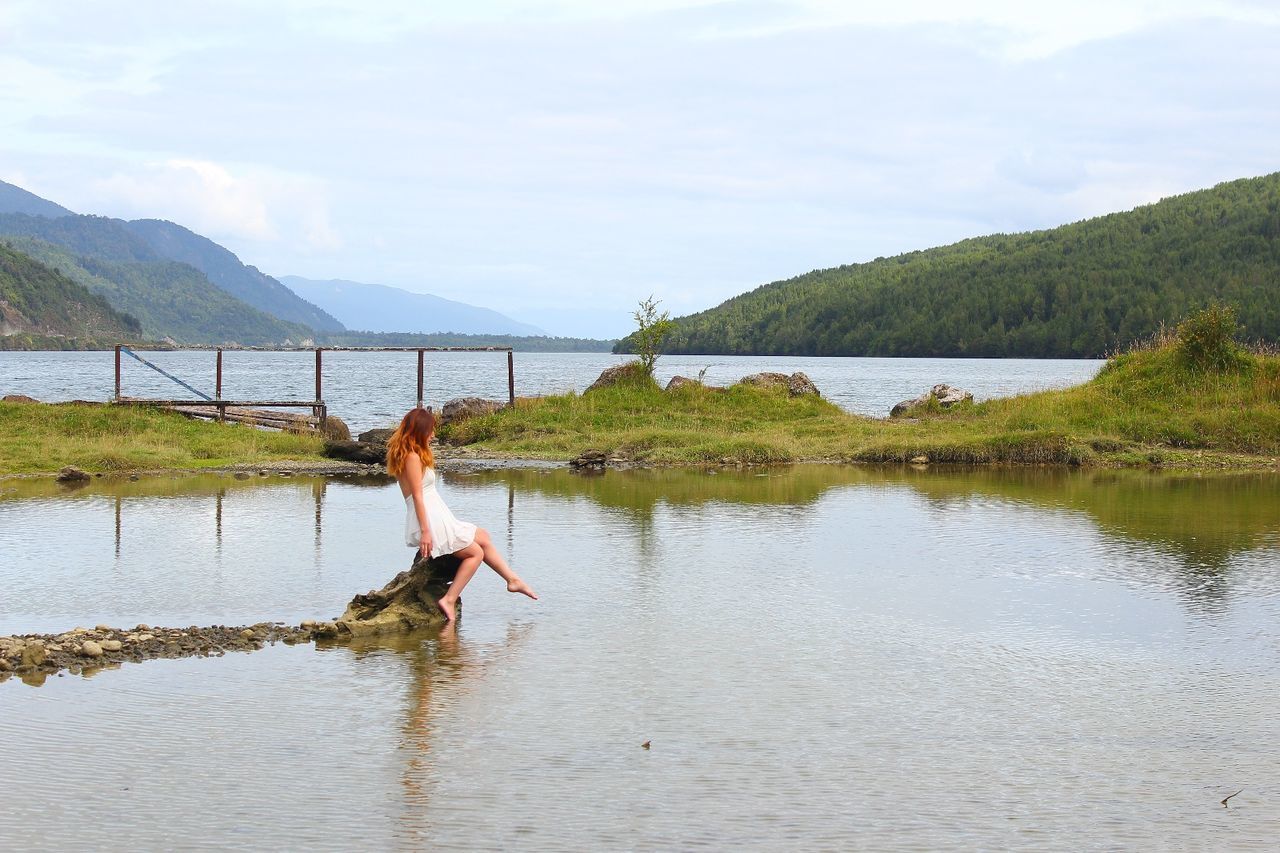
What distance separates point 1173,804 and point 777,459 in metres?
18.8

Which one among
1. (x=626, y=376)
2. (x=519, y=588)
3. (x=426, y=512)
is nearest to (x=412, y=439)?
(x=426, y=512)

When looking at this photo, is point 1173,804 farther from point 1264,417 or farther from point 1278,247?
point 1278,247

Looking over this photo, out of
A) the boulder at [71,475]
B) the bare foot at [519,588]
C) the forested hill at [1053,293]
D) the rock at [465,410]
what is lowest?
the bare foot at [519,588]

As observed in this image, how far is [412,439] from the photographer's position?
1018cm

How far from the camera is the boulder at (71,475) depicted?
800 inches

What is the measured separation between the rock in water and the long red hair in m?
0.83

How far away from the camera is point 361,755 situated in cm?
690

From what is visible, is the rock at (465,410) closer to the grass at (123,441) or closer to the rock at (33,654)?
the grass at (123,441)

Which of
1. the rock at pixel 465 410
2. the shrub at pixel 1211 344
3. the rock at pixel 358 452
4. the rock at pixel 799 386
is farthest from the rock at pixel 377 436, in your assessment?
the shrub at pixel 1211 344

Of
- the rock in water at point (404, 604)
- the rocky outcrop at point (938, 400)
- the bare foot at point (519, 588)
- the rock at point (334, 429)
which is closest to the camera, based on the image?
the rock in water at point (404, 604)

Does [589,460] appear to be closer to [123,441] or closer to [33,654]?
[123,441]

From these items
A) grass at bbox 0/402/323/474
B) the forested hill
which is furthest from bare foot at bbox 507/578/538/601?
the forested hill

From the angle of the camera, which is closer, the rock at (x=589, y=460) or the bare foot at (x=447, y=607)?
the bare foot at (x=447, y=607)

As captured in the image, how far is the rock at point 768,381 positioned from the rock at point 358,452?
12.1m
